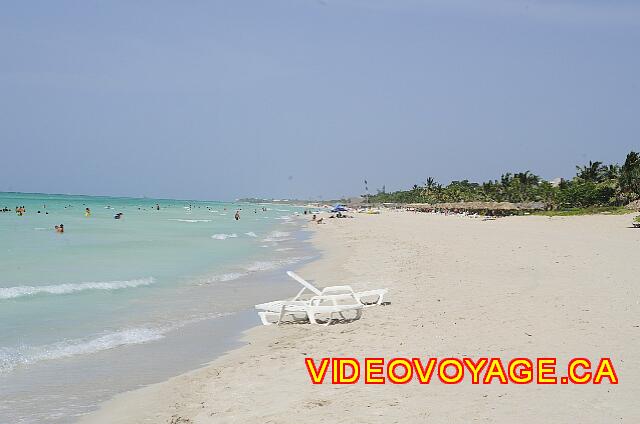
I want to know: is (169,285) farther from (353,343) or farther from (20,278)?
(353,343)

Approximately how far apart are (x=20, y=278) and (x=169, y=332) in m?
8.61

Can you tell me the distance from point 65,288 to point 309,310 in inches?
312

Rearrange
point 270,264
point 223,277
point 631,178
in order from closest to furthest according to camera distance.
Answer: point 223,277, point 270,264, point 631,178

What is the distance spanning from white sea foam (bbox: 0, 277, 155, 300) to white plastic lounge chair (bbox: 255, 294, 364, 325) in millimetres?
6167

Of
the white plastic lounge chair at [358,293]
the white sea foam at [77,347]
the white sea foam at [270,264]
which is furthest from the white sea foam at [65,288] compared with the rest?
the white plastic lounge chair at [358,293]

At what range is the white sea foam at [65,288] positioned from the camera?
13.0 m

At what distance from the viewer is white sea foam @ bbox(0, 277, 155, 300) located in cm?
1295

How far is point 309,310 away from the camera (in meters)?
9.46

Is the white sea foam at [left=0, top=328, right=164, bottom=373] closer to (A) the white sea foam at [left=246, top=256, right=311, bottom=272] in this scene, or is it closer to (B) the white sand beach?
(B) the white sand beach

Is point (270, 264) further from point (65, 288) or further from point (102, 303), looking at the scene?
point (102, 303)

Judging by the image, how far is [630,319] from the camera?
313 inches

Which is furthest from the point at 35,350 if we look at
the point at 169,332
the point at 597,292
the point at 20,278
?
the point at 597,292

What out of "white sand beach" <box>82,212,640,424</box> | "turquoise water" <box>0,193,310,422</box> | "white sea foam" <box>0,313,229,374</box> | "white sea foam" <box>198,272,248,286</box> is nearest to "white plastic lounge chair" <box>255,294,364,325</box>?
"white sand beach" <box>82,212,640,424</box>

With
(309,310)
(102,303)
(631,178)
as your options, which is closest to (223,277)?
(102,303)
